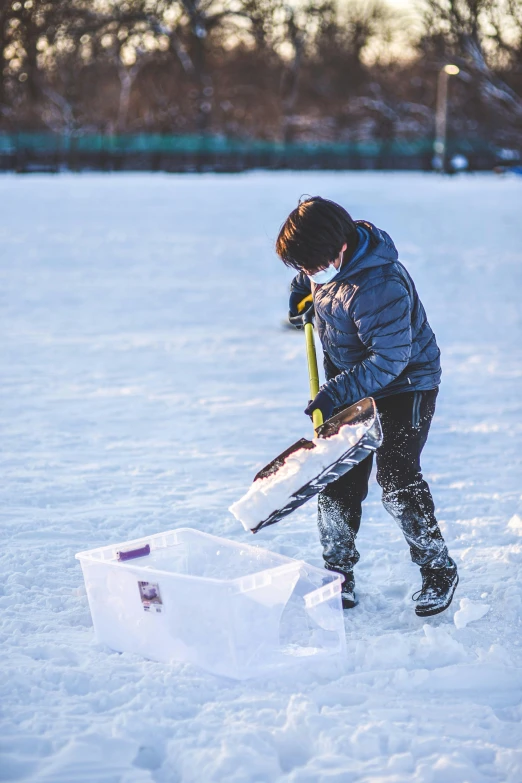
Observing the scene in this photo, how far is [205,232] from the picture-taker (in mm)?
15930

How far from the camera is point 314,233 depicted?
245cm

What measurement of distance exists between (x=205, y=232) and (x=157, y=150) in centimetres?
1687

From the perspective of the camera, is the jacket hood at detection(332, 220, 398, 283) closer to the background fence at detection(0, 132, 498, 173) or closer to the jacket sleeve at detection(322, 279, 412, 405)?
the jacket sleeve at detection(322, 279, 412, 405)

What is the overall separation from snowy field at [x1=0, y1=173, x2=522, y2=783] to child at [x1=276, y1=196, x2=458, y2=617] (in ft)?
0.74

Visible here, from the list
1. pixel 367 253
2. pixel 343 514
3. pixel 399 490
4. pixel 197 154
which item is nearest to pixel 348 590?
pixel 343 514

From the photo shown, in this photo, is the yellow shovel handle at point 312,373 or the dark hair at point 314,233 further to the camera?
the yellow shovel handle at point 312,373

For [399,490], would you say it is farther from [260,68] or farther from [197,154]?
[260,68]

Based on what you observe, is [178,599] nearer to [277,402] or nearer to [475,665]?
[475,665]

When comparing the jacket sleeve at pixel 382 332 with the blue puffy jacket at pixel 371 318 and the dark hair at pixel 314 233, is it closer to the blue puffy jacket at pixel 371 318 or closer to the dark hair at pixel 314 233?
the blue puffy jacket at pixel 371 318

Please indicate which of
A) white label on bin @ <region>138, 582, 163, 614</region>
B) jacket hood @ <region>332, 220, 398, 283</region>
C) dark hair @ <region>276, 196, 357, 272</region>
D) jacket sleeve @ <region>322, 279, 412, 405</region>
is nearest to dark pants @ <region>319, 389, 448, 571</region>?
jacket sleeve @ <region>322, 279, 412, 405</region>

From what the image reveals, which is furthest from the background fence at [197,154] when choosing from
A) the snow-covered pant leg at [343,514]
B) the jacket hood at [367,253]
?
the jacket hood at [367,253]

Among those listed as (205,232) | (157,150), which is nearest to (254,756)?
(205,232)

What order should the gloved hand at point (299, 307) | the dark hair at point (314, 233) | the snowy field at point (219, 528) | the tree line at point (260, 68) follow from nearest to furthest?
the snowy field at point (219, 528), the dark hair at point (314, 233), the gloved hand at point (299, 307), the tree line at point (260, 68)

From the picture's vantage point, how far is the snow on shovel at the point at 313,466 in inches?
97.1
